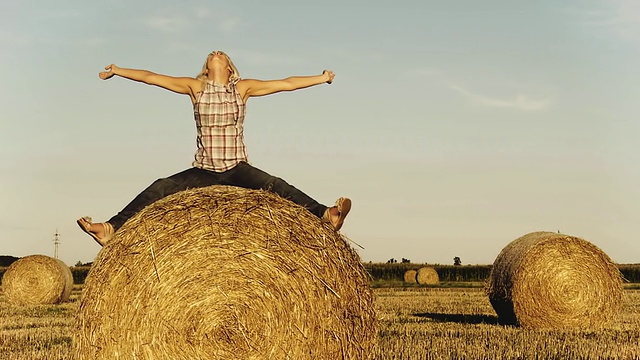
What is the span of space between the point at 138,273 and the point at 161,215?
55cm

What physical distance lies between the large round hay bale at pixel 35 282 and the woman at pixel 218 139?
Answer: 1592 centimetres

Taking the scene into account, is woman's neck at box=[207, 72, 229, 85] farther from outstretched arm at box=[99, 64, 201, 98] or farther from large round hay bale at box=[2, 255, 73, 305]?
large round hay bale at box=[2, 255, 73, 305]

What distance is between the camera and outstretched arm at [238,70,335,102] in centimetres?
877

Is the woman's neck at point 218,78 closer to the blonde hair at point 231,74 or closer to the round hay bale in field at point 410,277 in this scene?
the blonde hair at point 231,74

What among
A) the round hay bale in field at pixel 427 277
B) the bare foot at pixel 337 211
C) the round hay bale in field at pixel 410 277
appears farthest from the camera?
the round hay bale in field at pixel 410 277

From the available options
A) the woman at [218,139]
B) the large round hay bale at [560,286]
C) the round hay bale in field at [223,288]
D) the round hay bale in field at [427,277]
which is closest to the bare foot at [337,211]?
the woman at [218,139]

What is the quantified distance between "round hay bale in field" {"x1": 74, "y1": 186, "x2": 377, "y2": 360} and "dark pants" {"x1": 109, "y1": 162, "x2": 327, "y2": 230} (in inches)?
11.7

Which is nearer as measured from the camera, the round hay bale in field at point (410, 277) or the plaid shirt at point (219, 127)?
the plaid shirt at point (219, 127)

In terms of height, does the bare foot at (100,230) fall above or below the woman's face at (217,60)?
below

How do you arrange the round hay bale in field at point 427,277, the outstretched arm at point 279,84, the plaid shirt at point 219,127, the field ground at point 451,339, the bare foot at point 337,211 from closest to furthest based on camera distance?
the bare foot at point 337,211 → the plaid shirt at point 219,127 → the outstretched arm at point 279,84 → the field ground at point 451,339 → the round hay bale in field at point 427,277

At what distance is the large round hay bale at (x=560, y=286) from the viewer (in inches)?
601

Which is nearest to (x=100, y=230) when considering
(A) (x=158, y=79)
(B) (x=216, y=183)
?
(B) (x=216, y=183)

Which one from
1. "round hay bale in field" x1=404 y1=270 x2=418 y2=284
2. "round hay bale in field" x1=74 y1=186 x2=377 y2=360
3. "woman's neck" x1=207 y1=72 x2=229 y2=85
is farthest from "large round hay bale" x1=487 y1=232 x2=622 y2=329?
"round hay bale in field" x1=404 y1=270 x2=418 y2=284

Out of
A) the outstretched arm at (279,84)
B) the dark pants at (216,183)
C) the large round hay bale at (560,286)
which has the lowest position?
the large round hay bale at (560,286)
